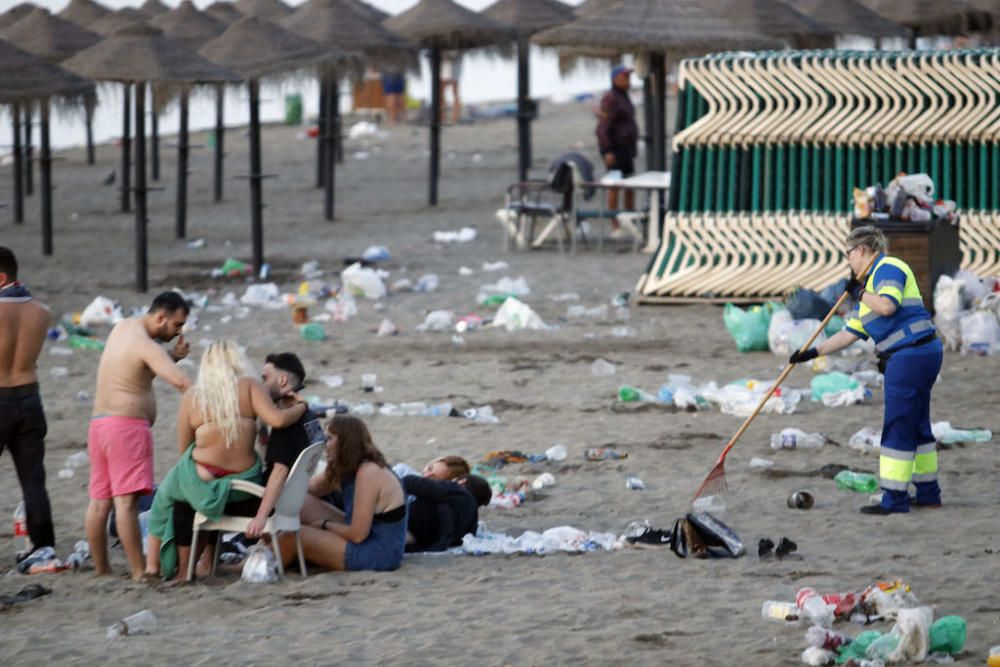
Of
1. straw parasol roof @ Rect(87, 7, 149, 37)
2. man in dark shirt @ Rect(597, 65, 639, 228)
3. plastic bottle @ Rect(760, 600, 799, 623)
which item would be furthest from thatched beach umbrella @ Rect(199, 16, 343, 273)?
plastic bottle @ Rect(760, 600, 799, 623)

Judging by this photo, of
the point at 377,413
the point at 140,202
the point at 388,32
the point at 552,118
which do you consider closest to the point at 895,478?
the point at 377,413

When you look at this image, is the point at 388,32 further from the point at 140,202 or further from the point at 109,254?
the point at 140,202

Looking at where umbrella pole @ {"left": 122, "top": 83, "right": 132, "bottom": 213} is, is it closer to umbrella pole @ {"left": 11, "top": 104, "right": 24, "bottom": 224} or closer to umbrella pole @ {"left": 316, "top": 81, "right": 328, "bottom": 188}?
umbrella pole @ {"left": 11, "top": 104, "right": 24, "bottom": 224}

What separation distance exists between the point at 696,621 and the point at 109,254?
597 inches

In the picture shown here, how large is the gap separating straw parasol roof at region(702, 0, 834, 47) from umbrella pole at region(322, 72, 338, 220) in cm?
544

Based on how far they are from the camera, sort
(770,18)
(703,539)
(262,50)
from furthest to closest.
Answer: (770,18)
(262,50)
(703,539)

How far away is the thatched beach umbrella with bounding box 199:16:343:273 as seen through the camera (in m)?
18.5

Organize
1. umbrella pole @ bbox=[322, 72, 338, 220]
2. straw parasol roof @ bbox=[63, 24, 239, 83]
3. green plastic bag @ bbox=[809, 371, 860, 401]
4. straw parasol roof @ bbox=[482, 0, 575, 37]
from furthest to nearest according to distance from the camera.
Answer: straw parasol roof @ bbox=[482, 0, 575, 37] → umbrella pole @ bbox=[322, 72, 338, 220] → straw parasol roof @ bbox=[63, 24, 239, 83] → green plastic bag @ bbox=[809, 371, 860, 401]

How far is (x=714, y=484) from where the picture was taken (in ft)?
27.4

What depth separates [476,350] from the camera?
1360cm

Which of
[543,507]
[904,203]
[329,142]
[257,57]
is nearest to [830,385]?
[904,203]

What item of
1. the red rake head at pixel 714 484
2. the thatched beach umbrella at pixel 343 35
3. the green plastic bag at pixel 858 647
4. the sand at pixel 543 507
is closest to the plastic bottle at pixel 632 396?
the sand at pixel 543 507

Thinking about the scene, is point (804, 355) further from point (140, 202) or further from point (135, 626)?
point (140, 202)

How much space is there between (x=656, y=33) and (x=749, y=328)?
23.5 ft
